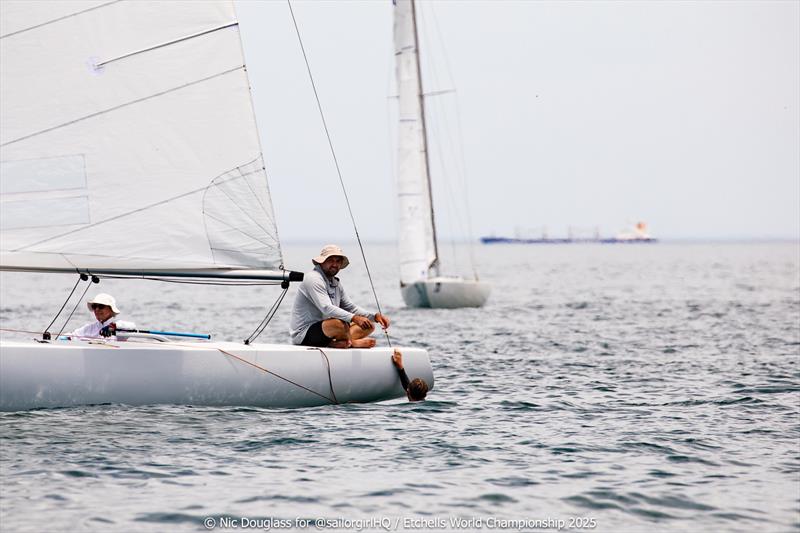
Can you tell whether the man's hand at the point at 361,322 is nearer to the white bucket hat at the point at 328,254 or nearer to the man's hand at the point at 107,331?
the white bucket hat at the point at 328,254

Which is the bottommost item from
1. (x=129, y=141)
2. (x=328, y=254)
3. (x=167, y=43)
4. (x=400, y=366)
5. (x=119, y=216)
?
(x=400, y=366)

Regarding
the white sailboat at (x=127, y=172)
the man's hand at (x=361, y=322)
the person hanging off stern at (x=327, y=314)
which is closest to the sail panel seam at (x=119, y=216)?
the white sailboat at (x=127, y=172)

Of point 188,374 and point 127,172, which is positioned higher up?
point 127,172

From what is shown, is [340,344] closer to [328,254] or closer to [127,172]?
[328,254]

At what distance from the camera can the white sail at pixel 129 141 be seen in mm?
10344

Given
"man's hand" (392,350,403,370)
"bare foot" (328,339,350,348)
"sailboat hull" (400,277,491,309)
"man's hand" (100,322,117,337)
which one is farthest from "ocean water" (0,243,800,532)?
"sailboat hull" (400,277,491,309)

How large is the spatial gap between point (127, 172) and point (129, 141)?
301 mm

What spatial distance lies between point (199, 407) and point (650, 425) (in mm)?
4694

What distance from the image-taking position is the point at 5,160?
1030 centimetres

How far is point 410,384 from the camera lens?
1225cm

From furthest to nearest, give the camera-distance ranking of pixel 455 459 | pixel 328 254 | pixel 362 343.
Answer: pixel 362 343
pixel 328 254
pixel 455 459

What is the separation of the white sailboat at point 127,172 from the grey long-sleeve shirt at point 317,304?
0.82 meters

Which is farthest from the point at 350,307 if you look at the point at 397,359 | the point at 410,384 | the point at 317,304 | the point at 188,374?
the point at 188,374

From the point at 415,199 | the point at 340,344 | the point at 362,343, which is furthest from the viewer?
the point at 415,199
